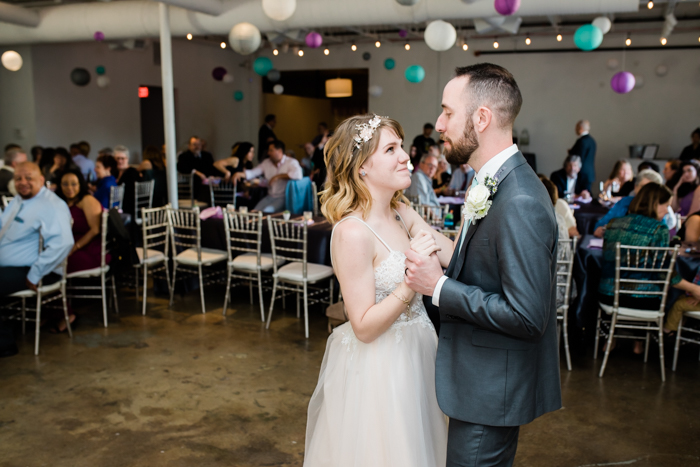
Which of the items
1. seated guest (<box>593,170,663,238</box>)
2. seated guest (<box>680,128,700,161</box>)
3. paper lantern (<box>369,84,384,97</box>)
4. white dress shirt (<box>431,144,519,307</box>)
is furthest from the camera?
paper lantern (<box>369,84,384,97</box>)

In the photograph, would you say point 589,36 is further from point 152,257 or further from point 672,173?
point 152,257

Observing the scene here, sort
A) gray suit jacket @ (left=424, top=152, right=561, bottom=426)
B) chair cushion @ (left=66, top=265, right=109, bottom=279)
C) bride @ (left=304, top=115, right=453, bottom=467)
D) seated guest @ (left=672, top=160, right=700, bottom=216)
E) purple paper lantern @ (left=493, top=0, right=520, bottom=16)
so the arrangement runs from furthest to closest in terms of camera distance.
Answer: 1. seated guest @ (left=672, top=160, right=700, bottom=216)
2. purple paper lantern @ (left=493, top=0, right=520, bottom=16)
3. chair cushion @ (left=66, top=265, right=109, bottom=279)
4. bride @ (left=304, top=115, right=453, bottom=467)
5. gray suit jacket @ (left=424, top=152, right=561, bottom=426)

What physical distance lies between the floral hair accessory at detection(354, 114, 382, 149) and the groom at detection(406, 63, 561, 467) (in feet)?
1.24

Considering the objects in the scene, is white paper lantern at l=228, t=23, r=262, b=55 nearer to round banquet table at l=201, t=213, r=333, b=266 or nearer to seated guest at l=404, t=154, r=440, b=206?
round banquet table at l=201, t=213, r=333, b=266

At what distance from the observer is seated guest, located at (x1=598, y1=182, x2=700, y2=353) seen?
387 centimetres

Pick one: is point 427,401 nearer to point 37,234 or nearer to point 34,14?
point 37,234

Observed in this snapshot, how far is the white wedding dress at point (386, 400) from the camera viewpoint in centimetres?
190

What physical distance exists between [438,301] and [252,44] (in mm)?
5562

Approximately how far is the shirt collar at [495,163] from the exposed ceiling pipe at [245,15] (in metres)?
5.69

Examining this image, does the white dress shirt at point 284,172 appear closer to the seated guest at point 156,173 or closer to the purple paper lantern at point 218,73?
the seated guest at point 156,173

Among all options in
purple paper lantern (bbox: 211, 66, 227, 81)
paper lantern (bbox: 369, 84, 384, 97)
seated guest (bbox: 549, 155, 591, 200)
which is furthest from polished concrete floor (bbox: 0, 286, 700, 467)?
purple paper lantern (bbox: 211, 66, 227, 81)

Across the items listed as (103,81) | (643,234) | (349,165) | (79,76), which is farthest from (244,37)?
(103,81)

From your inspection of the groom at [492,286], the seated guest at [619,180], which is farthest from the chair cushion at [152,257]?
the seated guest at [619,180]

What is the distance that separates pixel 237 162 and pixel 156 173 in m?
1.43
